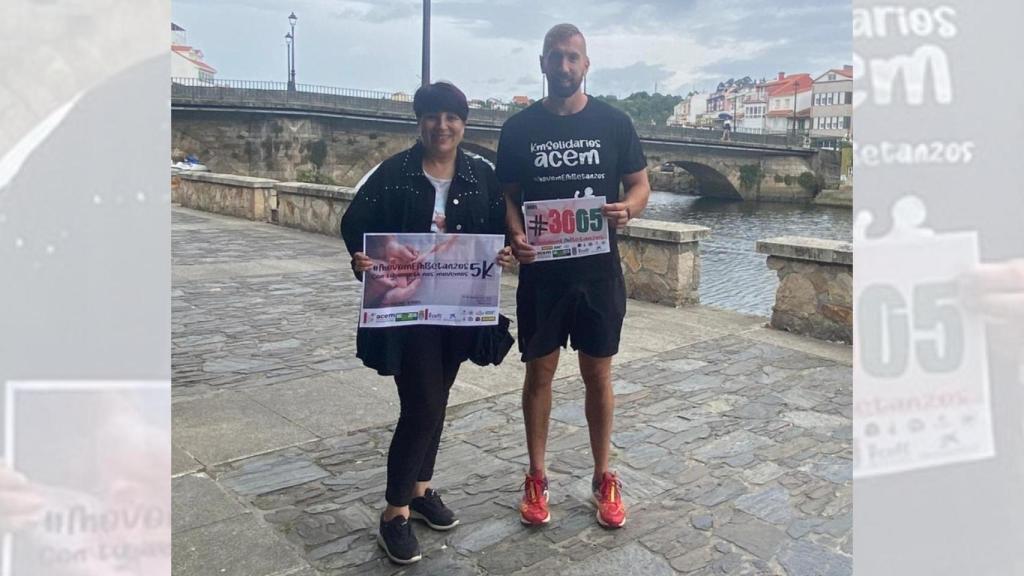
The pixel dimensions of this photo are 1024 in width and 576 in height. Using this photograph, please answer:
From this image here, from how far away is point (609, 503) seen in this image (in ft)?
9.87

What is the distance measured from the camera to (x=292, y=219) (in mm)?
13656

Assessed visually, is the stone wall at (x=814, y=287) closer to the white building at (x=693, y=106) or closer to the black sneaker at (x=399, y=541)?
the black sneaker at (x=399, y=541)

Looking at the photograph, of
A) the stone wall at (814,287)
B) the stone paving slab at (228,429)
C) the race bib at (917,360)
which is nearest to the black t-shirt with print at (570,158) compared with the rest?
the race bib at (917,360)

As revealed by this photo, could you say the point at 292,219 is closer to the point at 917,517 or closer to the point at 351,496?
the point at 351,496

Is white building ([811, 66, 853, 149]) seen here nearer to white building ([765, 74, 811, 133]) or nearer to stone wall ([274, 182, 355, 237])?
white building ([765, 74, 811, 133])

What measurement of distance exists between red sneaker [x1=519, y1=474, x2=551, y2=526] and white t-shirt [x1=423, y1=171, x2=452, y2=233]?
3.39 ft

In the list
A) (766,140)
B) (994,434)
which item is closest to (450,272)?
(994,434)

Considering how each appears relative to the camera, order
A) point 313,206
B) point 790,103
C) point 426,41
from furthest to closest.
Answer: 1. point 790,103
2. point 426,41
3. point 313,206

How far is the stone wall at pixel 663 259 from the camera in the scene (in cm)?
697

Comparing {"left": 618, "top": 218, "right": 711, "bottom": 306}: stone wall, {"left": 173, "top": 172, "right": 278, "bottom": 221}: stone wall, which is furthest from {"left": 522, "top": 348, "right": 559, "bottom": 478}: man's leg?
{"left": 173, "top": 172, "right": 278, "bottom": 221}: stone wall

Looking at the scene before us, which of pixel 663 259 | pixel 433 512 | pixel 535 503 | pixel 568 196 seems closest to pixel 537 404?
pixel 535 503

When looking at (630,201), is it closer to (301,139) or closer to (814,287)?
(814,287)

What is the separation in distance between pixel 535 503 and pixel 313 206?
10.5 metres

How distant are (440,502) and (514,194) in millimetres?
1156
